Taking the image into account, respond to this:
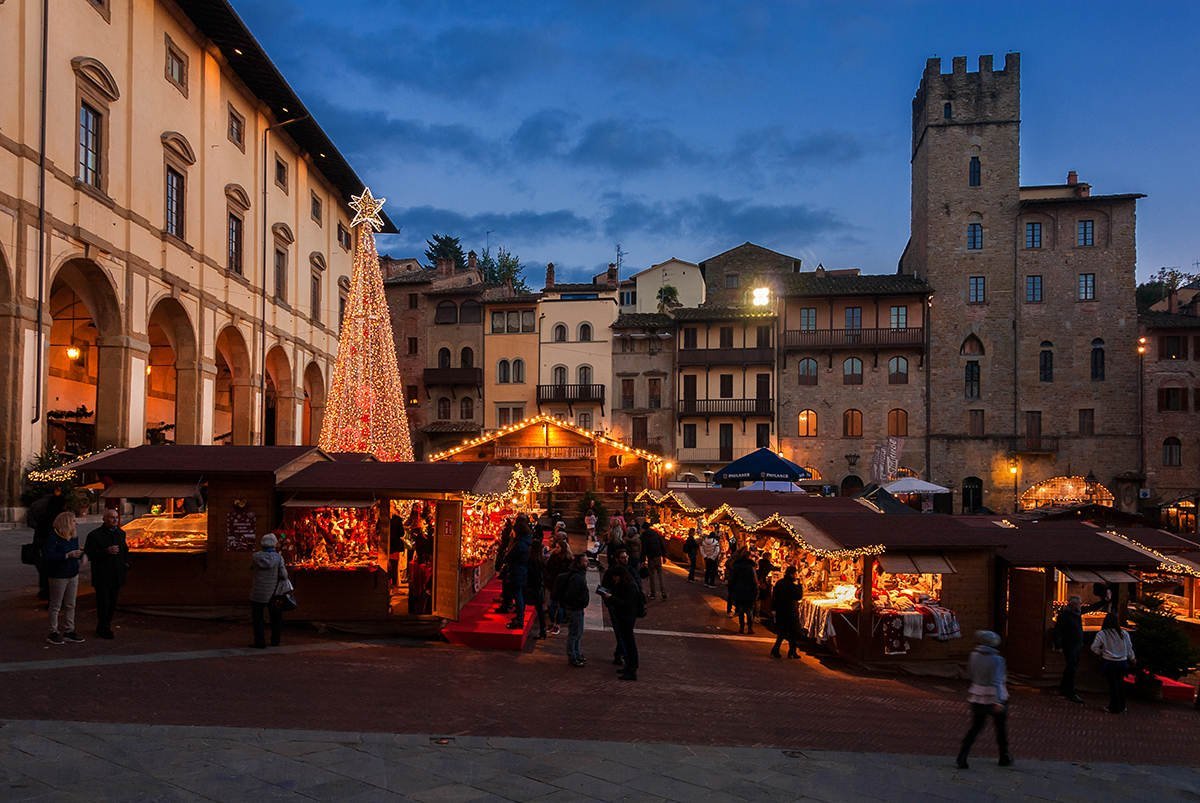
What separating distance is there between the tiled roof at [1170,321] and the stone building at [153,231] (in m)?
43.3

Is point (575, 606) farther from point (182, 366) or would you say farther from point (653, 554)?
point (182, 366)

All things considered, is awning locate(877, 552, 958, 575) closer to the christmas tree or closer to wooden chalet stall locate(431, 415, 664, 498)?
the christmas tree

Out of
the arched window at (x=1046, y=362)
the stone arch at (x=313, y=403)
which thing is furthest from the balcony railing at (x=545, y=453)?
the arched window at (x=1046, y=362)

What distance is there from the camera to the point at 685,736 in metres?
8.40

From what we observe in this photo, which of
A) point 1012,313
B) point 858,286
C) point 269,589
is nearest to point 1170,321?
point 1012,313

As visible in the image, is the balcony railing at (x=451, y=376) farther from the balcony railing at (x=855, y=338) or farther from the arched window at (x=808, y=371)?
the arched window at (x=808, y=371)

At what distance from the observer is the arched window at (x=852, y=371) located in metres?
49.3

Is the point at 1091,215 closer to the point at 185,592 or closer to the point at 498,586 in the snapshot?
the point at 498,586

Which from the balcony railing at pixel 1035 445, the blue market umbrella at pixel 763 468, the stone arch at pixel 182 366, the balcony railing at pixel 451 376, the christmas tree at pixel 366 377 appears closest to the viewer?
the christmas tree at pixel 366 377

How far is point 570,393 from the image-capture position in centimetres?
5103

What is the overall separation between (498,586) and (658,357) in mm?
34921

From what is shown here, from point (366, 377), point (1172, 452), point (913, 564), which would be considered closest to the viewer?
point (913, 564)

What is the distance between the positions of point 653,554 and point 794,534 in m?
4.52

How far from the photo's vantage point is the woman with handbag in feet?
36.1
